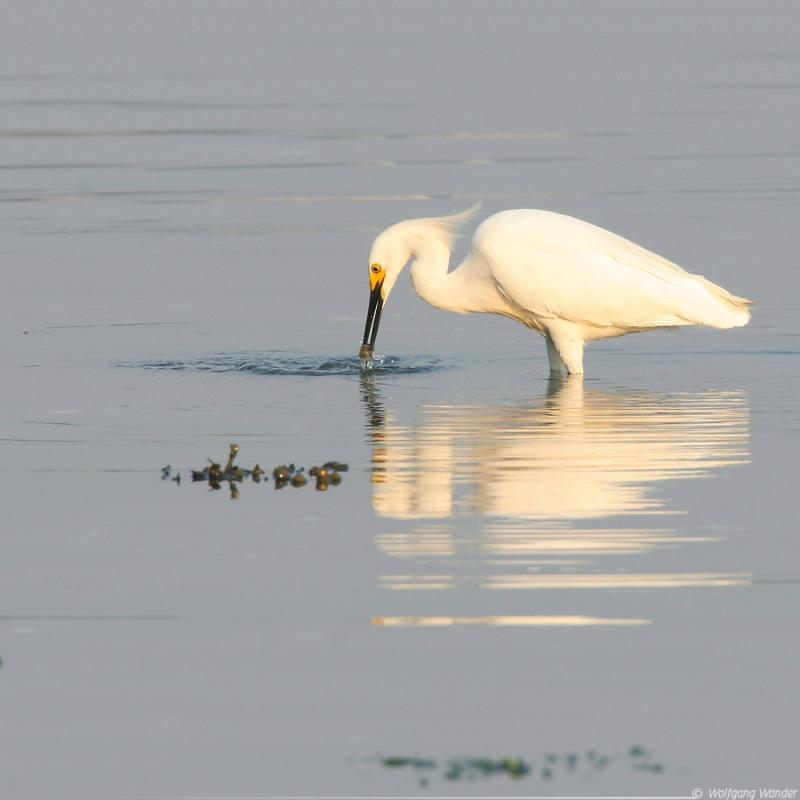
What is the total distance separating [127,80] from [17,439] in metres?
26.3

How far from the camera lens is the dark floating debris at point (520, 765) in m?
6.86

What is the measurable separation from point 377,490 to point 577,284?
4.45 meters

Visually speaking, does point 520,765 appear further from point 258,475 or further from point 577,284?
point 577,284

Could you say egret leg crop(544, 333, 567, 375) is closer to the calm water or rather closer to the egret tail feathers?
the calm water

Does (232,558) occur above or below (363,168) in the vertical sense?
below

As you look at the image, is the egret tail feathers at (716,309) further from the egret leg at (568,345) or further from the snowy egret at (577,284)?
the egret leg at (568,345)

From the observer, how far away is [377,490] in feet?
36.2

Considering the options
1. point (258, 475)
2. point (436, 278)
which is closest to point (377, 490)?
point (258, 475)

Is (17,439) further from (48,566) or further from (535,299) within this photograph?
(535,299)

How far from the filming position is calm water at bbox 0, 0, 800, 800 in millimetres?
7258

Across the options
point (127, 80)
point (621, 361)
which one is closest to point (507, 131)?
point (127, 80)

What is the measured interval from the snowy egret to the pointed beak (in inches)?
26.7

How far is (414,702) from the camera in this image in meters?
7.53

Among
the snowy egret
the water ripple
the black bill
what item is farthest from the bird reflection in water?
the black bill
